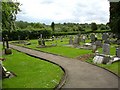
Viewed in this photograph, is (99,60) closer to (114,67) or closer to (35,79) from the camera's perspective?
(114,67)

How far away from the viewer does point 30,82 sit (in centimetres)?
1350

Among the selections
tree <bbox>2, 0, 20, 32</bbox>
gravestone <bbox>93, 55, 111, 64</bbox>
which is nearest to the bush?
tree <bbox>2, 0, 20, 32</bbox>

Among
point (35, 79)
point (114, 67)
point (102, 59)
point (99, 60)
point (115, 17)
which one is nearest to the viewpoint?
point (35, 79)

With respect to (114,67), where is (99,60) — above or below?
above

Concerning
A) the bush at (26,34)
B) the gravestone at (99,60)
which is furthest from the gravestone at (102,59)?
the bush at (26,34)

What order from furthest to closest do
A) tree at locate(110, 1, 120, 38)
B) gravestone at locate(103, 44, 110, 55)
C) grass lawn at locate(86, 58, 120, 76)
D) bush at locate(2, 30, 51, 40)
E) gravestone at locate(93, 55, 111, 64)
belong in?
bush at locate(2, 30, 51, 40), tree at locate(110, 1, 120, 38), gravestone at locate(103, 44, 110, 55), gravestone at locate(93, 55, 111, 64), grass lawn at locate(86, 58, 120, 76)

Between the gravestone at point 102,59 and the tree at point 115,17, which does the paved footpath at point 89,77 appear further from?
the tree at point 115,17

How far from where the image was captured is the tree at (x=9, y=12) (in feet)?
53.7

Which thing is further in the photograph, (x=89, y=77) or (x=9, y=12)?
(x=9, y=12)

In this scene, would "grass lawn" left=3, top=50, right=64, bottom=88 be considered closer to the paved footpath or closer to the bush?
the paved footpath

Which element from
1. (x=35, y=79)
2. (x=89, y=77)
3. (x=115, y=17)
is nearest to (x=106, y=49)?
(x=89, y=77)

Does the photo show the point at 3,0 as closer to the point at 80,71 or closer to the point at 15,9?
the point at 15,9

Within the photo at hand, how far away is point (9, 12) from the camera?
58.5ft

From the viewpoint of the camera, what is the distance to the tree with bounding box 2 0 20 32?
1638 centimetres
